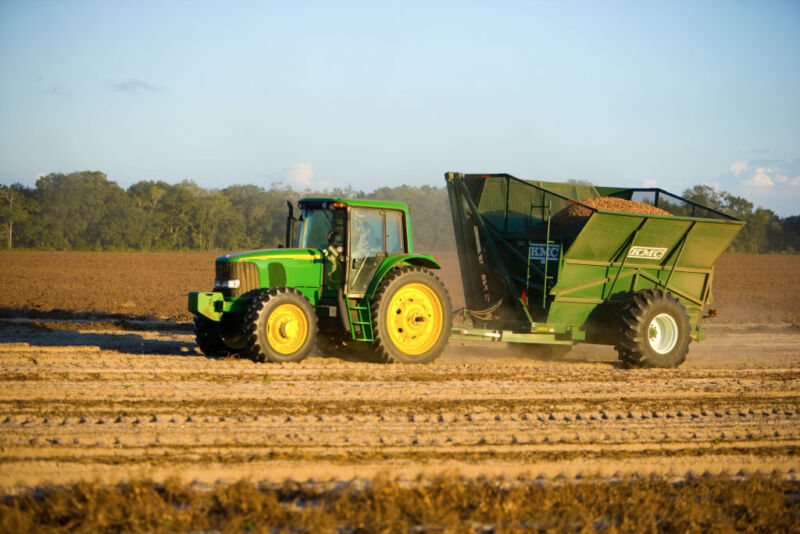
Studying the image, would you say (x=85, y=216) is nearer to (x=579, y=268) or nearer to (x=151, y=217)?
(x=151, y=217)

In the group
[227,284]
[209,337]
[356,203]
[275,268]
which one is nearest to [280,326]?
[275,268]

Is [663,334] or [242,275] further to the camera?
[663,334]

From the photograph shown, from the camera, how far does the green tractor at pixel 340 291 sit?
9.73 m

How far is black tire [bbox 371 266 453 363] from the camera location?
32.9 feet

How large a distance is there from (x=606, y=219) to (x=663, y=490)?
234 inches

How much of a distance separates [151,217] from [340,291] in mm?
51608

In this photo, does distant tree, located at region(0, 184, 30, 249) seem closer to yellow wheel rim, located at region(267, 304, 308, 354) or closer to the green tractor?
the green tractor

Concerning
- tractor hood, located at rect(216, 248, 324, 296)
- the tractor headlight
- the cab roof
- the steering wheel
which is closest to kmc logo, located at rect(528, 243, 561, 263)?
the cab roof

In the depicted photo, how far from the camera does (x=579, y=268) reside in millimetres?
10984

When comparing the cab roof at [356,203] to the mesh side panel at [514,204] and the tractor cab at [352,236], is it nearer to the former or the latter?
the tractor cab at [352,236]

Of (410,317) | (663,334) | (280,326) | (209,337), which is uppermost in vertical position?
(410,317)

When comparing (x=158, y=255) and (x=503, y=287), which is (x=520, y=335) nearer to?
(x=503, y=287)

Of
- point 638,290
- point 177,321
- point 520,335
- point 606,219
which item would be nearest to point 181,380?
point 520,335

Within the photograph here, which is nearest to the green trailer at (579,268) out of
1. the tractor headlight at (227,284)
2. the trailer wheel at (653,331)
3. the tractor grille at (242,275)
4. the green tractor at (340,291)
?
the trailer wheel at (653,331)
